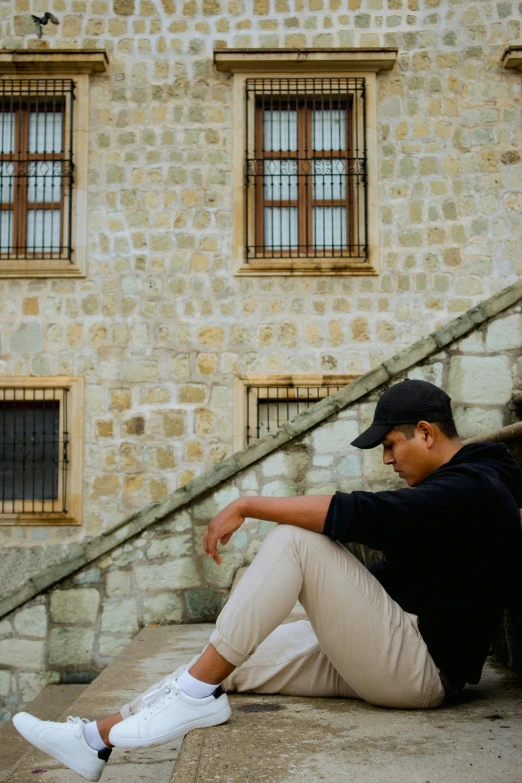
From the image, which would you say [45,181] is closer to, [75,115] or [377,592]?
[75,115]

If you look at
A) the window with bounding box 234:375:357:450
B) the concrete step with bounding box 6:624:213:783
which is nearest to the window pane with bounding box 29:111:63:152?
the window with bounding box 234:375:357:450

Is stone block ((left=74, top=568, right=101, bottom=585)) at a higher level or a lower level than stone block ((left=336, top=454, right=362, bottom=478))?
lower

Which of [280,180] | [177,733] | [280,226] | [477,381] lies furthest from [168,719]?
[280,180]

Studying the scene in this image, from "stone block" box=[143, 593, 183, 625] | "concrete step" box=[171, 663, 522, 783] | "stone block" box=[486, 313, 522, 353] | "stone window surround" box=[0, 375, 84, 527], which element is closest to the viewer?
"concrete step" box=[171, 663, 522, 783]

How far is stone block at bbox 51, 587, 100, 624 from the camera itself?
6.13 m

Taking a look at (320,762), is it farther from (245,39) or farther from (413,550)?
(245,39)

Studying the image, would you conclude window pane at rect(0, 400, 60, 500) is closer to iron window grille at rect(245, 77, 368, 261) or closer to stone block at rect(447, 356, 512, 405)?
iron window grille at rect(245, 77, 368, 261)

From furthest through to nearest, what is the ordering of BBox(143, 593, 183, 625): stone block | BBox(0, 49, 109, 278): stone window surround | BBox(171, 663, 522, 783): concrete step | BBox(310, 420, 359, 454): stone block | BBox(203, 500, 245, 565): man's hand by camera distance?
BBox(0, 49, 109, 278): stone window surround < BBox(310, 420, 359, 454): stone block < BBox(143, 593, 183, 625): stone block < BBox(203, 500, 245, 565): man's hand < BBox(171, 663, 522, 783): concrete step

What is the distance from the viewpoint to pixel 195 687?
9.52 feet

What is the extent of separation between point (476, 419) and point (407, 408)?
9.92ft

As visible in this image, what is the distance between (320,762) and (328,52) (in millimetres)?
9288

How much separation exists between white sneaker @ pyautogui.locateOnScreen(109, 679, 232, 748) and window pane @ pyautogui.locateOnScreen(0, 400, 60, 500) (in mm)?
7536

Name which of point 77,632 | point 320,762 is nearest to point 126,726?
point 320,762

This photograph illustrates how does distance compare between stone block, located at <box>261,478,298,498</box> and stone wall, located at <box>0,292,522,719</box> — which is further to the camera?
stone block, located at <box>261,478,298,498</box>
